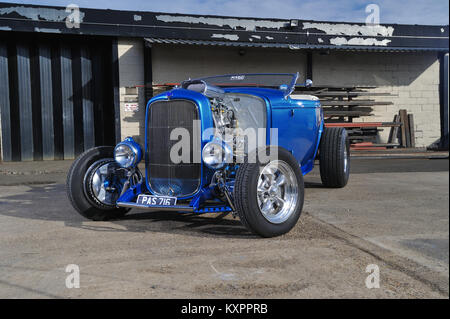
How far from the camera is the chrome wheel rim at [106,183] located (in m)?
4.58

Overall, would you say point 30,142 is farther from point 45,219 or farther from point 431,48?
point 431,48

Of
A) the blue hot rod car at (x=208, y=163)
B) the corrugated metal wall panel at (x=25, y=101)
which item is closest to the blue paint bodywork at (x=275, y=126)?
the blue hot rod car at (x=208, y=163)

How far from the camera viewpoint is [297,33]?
13.1 meters

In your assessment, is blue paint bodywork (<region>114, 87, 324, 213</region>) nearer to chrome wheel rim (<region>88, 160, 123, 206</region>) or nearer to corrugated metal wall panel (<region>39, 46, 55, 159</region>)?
chrome wheel rim (<region>88, 160, 123, 206</region>)

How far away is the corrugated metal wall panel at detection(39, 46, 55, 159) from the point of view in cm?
1202

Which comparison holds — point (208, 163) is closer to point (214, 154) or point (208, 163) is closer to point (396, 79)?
point (214, 154)

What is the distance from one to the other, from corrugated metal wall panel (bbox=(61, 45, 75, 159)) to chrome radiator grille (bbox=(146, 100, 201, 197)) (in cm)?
845

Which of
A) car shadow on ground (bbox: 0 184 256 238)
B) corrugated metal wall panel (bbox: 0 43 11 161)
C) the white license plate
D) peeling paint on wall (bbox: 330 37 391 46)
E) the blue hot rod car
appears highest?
peeling paint on wall (bbox: 330 37 391 46)

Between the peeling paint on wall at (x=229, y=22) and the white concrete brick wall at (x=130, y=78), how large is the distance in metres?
1.07

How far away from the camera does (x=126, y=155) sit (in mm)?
4555

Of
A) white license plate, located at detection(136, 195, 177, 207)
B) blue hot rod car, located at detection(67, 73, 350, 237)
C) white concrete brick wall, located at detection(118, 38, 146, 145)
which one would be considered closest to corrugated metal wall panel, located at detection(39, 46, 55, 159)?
white concrete brick wall, located at detection(118, 38, 146, 145)

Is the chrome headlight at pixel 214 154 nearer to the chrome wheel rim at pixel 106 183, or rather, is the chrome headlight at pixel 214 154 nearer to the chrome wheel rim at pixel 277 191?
the chrome wheel rim at pixel 277 191

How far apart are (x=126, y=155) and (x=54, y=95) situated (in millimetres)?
8605

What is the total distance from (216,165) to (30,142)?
31.2 feet
